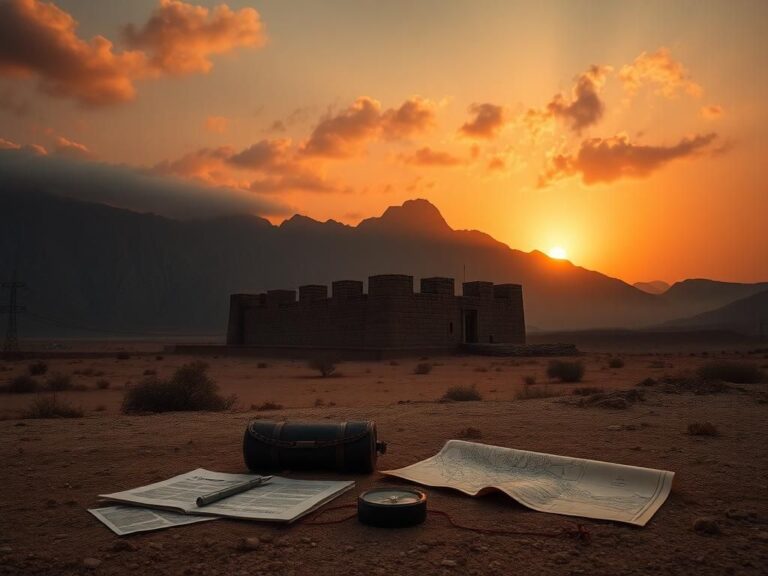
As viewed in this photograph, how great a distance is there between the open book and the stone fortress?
25036mm

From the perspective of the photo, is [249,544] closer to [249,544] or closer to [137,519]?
[249,544]

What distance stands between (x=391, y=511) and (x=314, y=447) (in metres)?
1.45

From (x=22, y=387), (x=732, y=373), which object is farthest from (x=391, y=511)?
(x=22, y=387)

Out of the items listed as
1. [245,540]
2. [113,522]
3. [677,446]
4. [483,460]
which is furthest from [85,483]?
[677,446]

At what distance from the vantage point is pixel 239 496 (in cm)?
489

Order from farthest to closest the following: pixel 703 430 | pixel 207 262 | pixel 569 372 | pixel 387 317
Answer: pixel 207 262, pixel 387 317, pixel 569 372, pixel 703 430

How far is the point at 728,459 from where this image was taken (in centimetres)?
627

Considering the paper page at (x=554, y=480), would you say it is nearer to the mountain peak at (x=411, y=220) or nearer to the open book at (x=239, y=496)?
the open book at (x=239, y=496)

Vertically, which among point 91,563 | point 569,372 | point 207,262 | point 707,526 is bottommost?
point 91,563

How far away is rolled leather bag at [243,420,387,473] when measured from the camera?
5523 millimetres

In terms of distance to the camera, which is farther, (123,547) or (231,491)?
(231,491)

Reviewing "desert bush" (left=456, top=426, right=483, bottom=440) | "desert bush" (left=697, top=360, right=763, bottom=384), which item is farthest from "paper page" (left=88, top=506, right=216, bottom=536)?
"desert bush" (left=697, top=360, right=763, bottom=384)

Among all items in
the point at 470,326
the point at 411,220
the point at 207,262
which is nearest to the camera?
the point at 470,326

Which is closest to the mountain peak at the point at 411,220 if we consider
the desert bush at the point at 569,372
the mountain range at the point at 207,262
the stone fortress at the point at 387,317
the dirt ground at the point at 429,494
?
the mountain range at the point at 207,262
